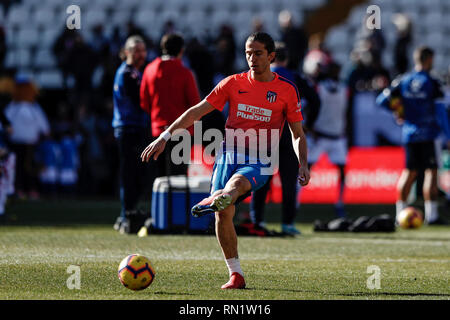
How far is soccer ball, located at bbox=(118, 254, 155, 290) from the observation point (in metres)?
6.36

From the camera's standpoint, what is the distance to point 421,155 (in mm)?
13266

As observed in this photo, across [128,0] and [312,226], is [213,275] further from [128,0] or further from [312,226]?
[128,0]

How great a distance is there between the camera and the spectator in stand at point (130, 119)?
37.4ft

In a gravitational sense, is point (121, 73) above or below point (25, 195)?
above

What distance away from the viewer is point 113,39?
67.9 ft

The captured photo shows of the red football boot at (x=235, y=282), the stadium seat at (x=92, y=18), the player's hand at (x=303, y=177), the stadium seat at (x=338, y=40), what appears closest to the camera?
the red football boot at (x=235, y=282)

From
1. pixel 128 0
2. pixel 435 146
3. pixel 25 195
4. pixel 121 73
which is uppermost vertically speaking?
pixel 128 0

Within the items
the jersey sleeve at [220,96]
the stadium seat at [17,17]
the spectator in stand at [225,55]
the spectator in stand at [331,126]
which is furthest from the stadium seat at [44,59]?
the jersey sleeve at [220,96]

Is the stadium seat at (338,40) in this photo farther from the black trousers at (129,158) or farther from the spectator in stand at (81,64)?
the black trousers at (129,158)

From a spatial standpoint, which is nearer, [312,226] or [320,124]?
[312,226]

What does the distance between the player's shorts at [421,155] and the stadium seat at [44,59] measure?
40.2 ft

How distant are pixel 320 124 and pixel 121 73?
155 inches

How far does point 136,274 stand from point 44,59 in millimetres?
17765
